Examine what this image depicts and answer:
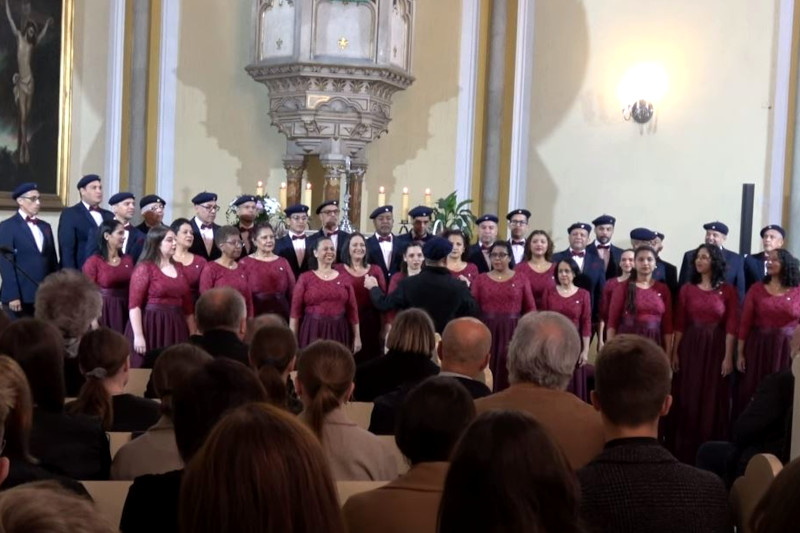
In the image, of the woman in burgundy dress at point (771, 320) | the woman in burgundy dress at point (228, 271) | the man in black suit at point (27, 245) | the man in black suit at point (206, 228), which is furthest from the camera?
the man in black suit at point (206, 228)

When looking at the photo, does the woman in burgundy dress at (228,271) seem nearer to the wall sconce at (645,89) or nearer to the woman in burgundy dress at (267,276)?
the woman in burgundy dress at (267,276)

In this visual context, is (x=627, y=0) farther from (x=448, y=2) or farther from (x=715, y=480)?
(x=715, y=480)

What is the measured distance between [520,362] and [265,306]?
4.85 metres

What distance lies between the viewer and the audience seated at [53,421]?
→ 344cm

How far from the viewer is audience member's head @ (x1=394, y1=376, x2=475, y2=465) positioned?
268cm

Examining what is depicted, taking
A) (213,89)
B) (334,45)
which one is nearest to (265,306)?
(334,45)

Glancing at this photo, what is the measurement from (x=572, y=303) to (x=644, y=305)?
20.6 inches

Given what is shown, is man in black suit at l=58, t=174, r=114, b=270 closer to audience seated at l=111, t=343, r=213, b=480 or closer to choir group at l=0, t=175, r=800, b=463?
choir group at l=0, t=175, r=800, b=463

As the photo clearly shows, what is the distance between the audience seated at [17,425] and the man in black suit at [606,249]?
7.50 meters

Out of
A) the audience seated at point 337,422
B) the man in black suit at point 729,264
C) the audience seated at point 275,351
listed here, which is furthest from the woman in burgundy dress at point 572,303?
the audience seated at point 337,422

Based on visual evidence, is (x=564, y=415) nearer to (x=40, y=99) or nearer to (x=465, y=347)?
(x=465, y=347)

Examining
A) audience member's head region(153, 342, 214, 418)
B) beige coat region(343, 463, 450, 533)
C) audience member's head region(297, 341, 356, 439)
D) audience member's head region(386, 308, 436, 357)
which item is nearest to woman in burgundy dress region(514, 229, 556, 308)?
audience member's head region(386, 308, 436, 357)

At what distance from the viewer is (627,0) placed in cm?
1197

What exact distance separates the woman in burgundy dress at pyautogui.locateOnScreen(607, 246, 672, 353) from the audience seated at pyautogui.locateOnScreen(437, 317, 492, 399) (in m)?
3.97
